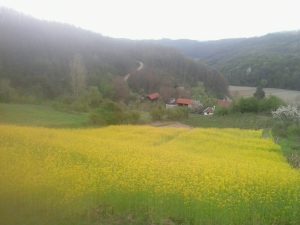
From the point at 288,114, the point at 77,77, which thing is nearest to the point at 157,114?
the point at 288,114

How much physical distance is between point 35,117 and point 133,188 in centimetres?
2317

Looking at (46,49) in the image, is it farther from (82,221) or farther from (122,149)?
(82,221)

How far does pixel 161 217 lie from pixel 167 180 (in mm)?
2314

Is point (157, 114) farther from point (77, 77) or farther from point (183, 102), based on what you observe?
point (183, 102)

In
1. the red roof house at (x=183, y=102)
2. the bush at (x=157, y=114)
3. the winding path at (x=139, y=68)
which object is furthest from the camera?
the winding path at (x=139, y=68)

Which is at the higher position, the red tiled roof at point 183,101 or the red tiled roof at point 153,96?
the red tiled roof at point 153,96

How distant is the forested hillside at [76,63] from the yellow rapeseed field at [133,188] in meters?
5.72

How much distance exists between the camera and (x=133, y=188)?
579 inches

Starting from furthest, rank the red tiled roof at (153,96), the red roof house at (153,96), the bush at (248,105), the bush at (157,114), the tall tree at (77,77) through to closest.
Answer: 1. the red tiled roof at (153,96)
2. the red roof house at (153,96)
3. the bush at (248,105)
4. the tall tree at (77,77)
5. the bush at (157,114)

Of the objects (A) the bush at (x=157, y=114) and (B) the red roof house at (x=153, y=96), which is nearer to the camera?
(A) the bush at (x=157, y=114)

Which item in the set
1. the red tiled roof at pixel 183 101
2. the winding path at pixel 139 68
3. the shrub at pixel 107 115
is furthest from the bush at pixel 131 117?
the winding path at pixel 139 68

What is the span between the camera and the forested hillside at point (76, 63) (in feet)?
150

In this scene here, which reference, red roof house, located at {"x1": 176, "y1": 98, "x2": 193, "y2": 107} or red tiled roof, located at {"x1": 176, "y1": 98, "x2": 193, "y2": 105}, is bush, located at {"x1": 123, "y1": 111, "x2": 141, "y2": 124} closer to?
red roof house, located at {"x1": 176, "y1": 98, "x2": 193, "y2": 107}

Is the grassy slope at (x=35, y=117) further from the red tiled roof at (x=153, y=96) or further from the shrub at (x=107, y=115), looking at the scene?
the red tiled roof at (x=153, y=96)
